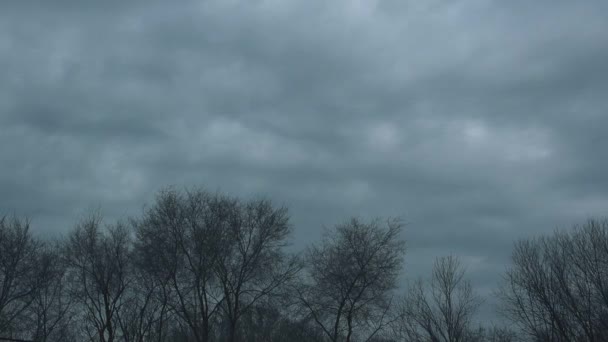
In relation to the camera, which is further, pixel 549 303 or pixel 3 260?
pixel 549 303

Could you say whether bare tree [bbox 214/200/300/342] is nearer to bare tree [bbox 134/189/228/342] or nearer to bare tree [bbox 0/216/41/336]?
bare tree [bbox 134/189/228/342]

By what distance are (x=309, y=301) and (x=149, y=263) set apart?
11.3 m

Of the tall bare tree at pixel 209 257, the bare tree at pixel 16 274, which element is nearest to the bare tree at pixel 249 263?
the tall bare tree at pixel 209 257

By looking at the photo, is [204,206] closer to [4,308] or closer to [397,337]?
[4,308]

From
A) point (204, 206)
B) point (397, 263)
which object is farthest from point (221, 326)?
point (397, 263)

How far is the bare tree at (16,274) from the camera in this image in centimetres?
4209

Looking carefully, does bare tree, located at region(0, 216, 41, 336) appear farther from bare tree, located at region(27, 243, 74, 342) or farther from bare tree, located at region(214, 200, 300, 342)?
bare tree, located at region(214, 200, 300, 342)

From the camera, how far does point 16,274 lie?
42.2 metres

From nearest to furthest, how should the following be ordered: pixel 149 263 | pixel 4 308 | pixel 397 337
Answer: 1. pixel 149 263
2. pixel 4 308
3. pixel 397 337

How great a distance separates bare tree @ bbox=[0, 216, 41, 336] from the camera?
4209cm

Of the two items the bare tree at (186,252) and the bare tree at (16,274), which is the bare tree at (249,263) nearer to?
the bare tree at (186,252)

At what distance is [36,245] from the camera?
146ft

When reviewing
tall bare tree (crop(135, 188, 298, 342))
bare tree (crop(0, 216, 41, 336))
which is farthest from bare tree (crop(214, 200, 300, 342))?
bare tree (crop(0, 216, 41, 336))

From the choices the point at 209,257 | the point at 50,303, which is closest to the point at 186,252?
the point at 209,257
